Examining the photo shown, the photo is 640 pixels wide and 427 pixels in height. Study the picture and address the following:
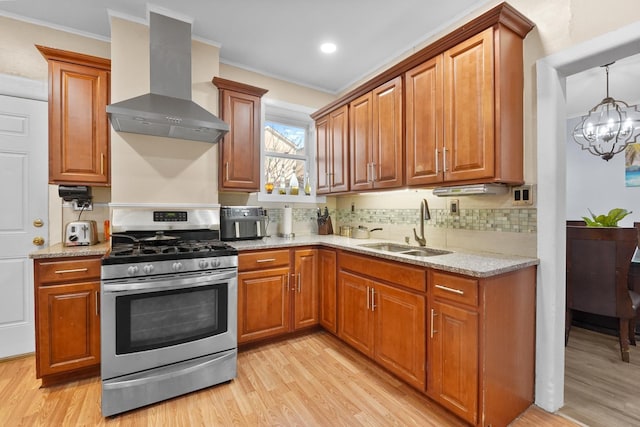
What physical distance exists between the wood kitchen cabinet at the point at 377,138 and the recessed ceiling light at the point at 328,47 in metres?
0.55

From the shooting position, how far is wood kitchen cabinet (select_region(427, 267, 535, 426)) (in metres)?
1.56

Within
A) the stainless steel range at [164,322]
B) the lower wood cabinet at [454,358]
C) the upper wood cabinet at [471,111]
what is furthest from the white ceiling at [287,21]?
the lower wood cabinet at [454,358]

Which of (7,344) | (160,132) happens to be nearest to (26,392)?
(7,344)

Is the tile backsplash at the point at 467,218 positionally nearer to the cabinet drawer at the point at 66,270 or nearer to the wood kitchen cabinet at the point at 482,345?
the wood kitchen cabinet at the point at 482,345

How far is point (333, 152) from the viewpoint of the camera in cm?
331

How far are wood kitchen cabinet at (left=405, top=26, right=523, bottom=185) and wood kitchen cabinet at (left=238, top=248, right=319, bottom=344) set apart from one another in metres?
1.39

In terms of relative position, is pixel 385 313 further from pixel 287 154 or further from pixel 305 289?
pixel 287 154

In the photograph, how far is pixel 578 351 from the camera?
2.55 meters

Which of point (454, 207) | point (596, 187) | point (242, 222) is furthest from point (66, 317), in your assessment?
point (596, 187)

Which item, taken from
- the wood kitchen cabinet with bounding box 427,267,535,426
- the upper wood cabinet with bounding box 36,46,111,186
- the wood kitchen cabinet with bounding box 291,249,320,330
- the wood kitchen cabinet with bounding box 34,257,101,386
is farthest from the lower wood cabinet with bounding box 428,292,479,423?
the upper wood cabinet with bounding box 36,46,111,186

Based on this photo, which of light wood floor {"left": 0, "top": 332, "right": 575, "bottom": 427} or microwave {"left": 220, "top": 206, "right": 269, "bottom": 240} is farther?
microwave {"left": 220, "top": 206, "right": 269, "bottom": 240}

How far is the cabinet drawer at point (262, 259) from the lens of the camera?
2.53 meters

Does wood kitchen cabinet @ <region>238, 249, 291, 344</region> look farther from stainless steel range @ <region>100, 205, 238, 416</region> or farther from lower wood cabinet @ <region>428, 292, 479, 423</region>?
lower wood cabinet @ <region>428, 292, 479, 423</region>

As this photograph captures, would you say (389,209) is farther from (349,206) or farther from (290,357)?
(290,357)
